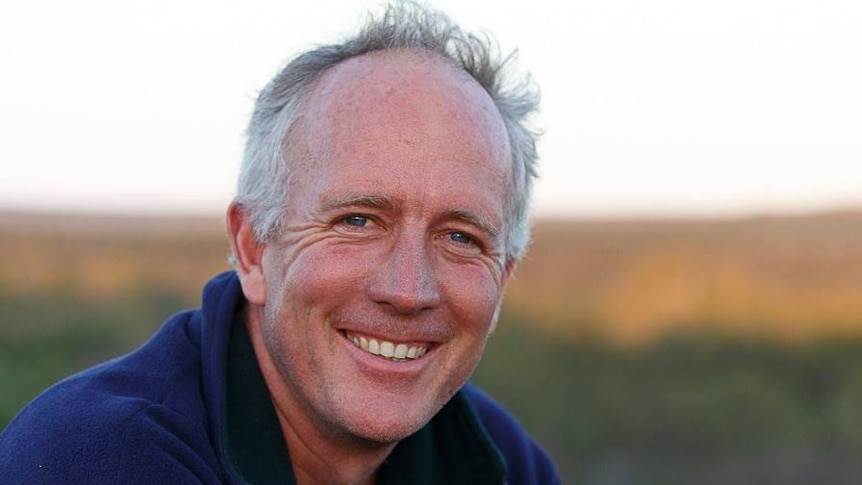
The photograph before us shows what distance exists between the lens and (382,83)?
9.86 feet

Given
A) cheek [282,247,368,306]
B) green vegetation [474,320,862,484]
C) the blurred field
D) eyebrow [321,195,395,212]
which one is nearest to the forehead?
eyebrow [321,195,395,212]

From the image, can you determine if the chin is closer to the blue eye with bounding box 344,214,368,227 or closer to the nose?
the nose

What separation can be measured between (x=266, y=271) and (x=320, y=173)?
0.96ft

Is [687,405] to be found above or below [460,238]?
below

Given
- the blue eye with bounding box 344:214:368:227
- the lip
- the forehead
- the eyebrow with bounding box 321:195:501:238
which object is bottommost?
the lip

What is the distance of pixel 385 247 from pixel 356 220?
93 mm

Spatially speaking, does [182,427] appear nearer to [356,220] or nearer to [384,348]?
[384,348]

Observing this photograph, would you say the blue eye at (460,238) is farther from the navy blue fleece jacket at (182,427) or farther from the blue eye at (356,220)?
the navy blue fleece jacket at (182,427)

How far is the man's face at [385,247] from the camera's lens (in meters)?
2.88

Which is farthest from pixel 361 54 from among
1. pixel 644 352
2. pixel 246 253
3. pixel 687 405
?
pixel 644 352

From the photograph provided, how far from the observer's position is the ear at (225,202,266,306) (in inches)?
122

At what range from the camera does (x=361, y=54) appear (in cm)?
310

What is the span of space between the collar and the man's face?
79 mm

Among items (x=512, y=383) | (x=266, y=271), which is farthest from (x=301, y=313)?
(x=512, y=383)
